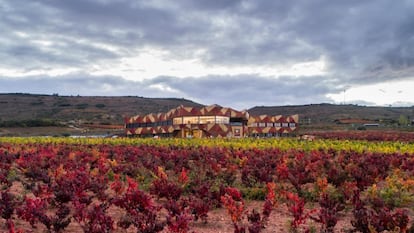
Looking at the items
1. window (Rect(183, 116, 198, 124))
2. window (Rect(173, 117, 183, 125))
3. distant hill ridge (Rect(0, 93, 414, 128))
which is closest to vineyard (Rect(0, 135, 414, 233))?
window (Rect(183, 116, 198, 124))

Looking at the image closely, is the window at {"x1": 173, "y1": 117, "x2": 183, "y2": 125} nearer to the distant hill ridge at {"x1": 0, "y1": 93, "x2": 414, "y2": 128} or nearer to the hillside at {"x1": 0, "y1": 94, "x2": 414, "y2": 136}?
the hillside at {"x1": 0, "y1": 94, "x2": 414, "y2": 136}

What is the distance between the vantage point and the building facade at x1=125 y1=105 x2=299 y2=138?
4934 cm

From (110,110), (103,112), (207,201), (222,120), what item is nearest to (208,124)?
(222,120)

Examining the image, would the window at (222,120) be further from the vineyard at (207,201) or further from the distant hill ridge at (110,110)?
the distant hill ridge at (110,110)

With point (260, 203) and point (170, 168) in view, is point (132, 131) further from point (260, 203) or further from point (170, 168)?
point (260, 203)

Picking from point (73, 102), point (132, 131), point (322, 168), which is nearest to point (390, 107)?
point (73, 102)

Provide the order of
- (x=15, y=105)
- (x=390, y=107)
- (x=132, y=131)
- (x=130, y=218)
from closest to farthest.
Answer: (x=130, y=218)
(x=132, y=131)
(x=15, y=105)
(x=390, y=107)

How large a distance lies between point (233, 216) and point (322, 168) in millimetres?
6564

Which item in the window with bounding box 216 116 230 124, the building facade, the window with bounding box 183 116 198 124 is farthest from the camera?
the window with bounding box 183 116 198 124

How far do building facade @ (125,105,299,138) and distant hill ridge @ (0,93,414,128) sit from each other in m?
34.1

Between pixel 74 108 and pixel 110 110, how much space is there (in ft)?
30.0

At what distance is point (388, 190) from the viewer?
894 cm

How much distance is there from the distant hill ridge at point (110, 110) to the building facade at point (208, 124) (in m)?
34.1

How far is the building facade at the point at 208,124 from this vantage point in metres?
49.3
